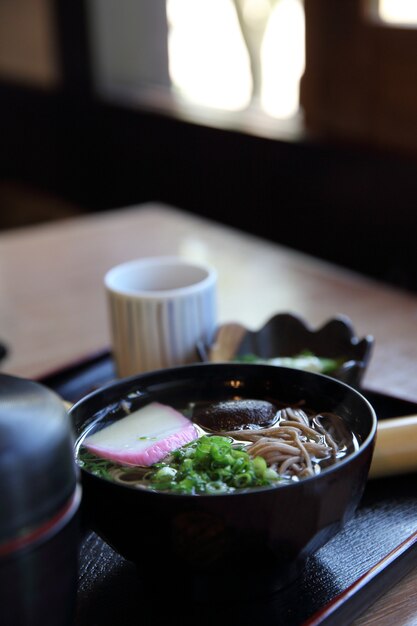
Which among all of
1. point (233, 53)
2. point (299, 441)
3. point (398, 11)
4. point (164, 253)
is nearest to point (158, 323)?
point (299, 441)

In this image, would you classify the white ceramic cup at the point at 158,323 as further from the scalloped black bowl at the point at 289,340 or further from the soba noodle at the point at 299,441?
the soba noodle at the point at 299,441

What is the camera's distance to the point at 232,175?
349 cm

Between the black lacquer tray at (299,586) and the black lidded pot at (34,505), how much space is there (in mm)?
103

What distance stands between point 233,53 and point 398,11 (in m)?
1.19

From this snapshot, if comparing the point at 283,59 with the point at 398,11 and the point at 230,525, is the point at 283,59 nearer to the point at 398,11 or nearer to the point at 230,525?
the point at 398,11

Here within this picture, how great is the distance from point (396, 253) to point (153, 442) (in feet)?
6.69

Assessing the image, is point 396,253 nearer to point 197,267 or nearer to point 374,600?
point 197,267

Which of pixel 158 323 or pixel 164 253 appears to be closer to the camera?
pixel 158 323

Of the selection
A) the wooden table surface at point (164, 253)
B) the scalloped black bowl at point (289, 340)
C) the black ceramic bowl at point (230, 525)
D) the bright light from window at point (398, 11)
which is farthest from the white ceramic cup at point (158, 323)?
the bright light from window at point (398, 11)

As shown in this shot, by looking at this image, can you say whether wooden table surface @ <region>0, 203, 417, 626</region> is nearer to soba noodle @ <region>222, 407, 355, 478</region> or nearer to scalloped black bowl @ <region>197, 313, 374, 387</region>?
scalloped black bowl @ <region>197, 313, 374, 387</region>

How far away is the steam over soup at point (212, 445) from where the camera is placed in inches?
28.3

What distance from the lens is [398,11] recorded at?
2.50 metres

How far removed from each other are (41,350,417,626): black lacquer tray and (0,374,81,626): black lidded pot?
0.10 meters

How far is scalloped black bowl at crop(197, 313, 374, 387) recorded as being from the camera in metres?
1.27
